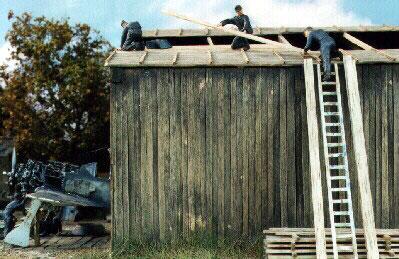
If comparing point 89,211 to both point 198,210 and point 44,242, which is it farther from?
point 198,210

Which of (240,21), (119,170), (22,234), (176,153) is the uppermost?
(240,21)

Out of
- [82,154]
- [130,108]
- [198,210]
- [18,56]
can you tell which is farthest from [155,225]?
[18,56]

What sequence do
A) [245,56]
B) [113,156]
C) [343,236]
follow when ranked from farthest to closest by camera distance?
[245,56] < [113,156] < [343,236]

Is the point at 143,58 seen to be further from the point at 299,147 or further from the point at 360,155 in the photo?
the point at 360,155

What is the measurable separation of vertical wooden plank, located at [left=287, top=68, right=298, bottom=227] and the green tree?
21363 mm

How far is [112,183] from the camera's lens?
1125 centimetres

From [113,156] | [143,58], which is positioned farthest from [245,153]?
[143,58]

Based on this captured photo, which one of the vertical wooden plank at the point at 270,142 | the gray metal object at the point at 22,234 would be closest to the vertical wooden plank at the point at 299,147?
the vertical wooden plank at the point at 270,142

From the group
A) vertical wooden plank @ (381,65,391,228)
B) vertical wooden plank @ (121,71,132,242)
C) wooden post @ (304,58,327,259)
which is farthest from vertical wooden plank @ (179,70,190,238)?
vertical wooden plank @ (381,65,391,228)

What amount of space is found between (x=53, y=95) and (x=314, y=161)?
80.2 ft

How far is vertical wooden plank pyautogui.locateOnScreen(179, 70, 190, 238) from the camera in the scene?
444 inches

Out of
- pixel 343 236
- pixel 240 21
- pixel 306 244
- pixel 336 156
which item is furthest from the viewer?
pixel 240 21

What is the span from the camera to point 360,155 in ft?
33.7

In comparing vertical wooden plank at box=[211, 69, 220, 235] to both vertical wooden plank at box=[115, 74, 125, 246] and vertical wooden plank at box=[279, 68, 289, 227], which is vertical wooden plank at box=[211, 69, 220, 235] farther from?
vertical wooden plank at box=[115, 74, 125, 246]
